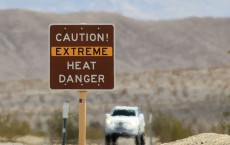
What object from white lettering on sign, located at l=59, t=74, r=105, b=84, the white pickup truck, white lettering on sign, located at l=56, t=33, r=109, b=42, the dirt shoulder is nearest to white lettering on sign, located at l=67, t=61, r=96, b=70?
white lettering on sign, located at l=59, t=74, r=105, b=84

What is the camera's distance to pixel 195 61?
511 feet

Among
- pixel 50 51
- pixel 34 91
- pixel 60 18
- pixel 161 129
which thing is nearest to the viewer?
pixel 50 51

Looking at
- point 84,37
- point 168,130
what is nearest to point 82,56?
point 84,37

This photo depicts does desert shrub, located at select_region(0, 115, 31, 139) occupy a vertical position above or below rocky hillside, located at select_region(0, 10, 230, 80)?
below

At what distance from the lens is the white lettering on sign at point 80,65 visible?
620 inches

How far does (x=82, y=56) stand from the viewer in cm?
1573

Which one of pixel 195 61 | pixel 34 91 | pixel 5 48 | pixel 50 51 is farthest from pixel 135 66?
pixel 50 51

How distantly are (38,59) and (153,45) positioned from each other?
26297 mm

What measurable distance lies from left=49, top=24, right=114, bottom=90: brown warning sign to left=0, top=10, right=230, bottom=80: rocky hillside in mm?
124708

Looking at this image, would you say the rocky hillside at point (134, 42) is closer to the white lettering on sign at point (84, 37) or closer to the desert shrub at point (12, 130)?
the desert shrub at point (12, 130)

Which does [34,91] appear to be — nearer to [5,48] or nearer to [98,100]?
[98,100]

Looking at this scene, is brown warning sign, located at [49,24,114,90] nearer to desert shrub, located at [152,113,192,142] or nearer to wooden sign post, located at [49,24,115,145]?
wooden sign post, located at [49,24,115,145]

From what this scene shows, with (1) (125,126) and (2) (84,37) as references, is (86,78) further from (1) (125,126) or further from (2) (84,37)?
(1) (125,126)

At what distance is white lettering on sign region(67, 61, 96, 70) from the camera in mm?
15750
